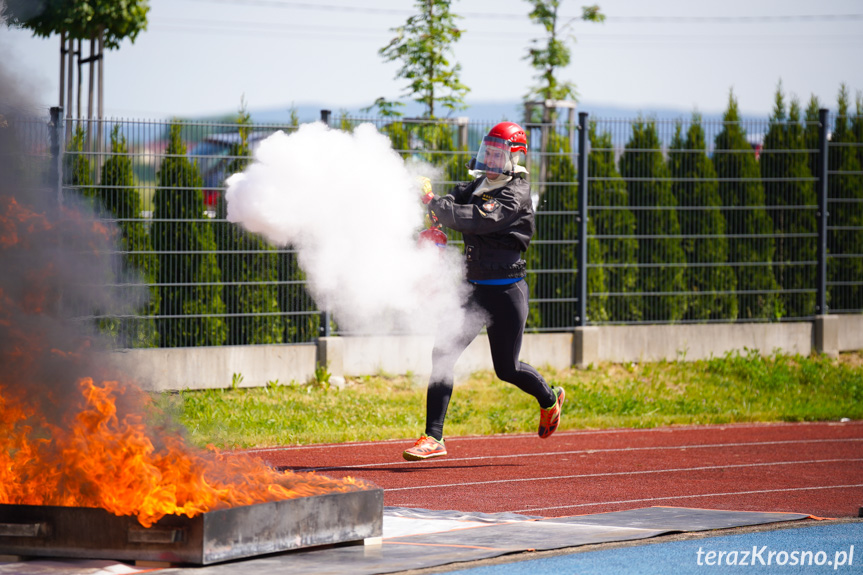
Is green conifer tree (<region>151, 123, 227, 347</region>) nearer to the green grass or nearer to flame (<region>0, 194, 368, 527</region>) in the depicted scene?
the green grass

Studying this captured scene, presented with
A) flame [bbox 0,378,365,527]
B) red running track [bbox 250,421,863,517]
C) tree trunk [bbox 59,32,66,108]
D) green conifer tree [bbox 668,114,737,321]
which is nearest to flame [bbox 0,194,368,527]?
flame [bbox 0,378,365,527]

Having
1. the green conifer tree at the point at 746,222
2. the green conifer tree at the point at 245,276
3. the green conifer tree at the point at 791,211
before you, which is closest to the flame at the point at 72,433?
the green conifer tree at the point at 245,276

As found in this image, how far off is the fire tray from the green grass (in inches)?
170

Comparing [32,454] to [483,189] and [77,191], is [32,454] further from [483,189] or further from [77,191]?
[77,191]

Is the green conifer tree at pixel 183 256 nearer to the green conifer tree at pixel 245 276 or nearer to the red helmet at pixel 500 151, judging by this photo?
the green conifer tree at pixel 245 276

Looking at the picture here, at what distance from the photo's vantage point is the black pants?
27.9 ft

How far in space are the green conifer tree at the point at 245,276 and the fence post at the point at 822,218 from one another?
25.2 feet

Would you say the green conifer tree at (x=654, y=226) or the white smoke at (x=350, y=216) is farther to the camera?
the green conifer tree at (x=654, y=226)

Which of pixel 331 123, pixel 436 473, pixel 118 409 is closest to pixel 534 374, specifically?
pixel 436 473

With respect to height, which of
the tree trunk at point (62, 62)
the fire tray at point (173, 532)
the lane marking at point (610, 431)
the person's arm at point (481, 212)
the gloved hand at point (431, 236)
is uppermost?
the tree trunk at point (62, 62)

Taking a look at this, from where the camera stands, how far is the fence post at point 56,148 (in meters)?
11.4

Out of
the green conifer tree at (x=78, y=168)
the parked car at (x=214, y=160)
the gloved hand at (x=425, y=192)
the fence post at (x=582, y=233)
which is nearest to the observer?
the gloved hand at (x=425, y=192)

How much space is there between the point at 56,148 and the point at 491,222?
5.50m

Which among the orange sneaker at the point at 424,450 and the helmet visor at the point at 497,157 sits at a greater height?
the helmet visor at the point at 497,157
